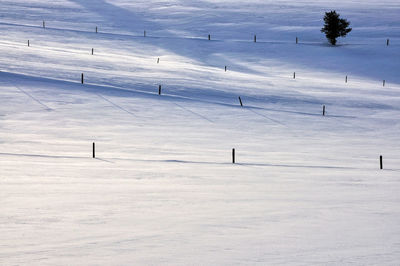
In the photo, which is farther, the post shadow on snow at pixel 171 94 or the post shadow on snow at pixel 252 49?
the post shadow on snow at pixel 252 49

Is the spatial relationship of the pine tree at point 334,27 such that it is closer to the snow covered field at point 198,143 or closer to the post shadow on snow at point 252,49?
the post shadow on snow at point 252,49

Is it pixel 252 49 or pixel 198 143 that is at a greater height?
pixel 252 49

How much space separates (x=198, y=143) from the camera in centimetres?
3025

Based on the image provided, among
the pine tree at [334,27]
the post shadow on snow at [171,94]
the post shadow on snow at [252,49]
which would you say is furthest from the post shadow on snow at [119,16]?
the post shadow on snow at [171,94]

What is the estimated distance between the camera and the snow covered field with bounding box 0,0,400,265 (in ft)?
45.8

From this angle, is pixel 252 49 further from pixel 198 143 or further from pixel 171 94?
pixel 198 143

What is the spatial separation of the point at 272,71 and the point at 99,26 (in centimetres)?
2711

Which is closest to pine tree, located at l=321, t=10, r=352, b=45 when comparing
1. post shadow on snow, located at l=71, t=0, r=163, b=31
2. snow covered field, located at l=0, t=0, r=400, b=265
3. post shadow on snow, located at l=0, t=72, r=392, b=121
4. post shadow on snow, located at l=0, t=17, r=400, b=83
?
post shadow on snow, located at l=0, t=17, r=400, b=83

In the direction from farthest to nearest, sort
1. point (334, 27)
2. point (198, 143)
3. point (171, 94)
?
point (334, 27), point (171, 94), point (198, 143)

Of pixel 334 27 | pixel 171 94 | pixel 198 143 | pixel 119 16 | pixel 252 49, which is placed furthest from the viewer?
pixel 119 16

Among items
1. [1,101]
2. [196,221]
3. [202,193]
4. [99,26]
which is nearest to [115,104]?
[1,101]

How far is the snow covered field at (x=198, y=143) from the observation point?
13953 millimetres

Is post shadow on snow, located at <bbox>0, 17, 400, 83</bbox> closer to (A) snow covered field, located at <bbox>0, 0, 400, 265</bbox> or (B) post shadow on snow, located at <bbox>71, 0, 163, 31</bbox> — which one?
(A) snow covered field, located at <bbox>0, 0, 400, 265</bbox>

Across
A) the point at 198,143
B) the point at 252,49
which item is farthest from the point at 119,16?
the point at 198,143
